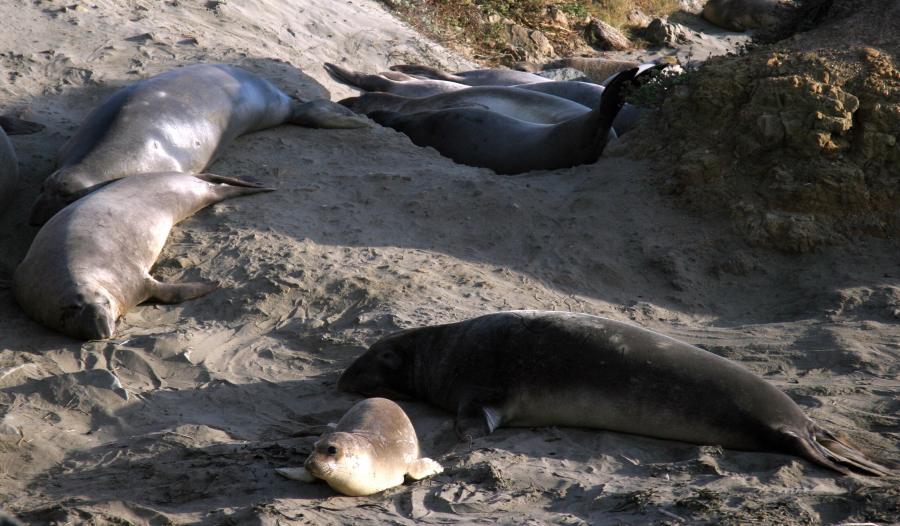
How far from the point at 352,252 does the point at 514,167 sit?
209 cm

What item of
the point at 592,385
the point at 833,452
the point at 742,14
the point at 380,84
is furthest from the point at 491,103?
the point at 742,14

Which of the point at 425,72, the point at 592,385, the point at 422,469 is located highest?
the point at 592,385

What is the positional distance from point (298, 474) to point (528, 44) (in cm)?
1112

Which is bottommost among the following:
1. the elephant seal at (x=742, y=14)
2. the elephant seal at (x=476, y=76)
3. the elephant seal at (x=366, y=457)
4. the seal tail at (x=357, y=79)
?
the seal tail at (x=357, y=79)

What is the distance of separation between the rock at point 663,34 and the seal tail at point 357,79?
6789 mm

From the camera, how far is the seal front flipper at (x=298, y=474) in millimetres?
3420

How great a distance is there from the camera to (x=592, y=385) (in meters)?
4.08

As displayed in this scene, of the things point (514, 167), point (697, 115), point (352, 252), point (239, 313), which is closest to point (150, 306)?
point (239, 313)

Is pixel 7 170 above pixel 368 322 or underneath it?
underneath

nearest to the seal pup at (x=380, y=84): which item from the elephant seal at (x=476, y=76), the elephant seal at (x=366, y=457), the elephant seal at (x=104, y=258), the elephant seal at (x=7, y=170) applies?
the elephant seal at (x=476, y=76)

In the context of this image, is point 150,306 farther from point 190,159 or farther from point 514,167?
point 514,167

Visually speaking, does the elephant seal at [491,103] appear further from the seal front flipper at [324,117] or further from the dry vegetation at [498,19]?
the dry vegetation at [498,19]

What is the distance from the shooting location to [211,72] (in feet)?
26.2

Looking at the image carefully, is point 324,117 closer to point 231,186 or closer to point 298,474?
point 231,186
